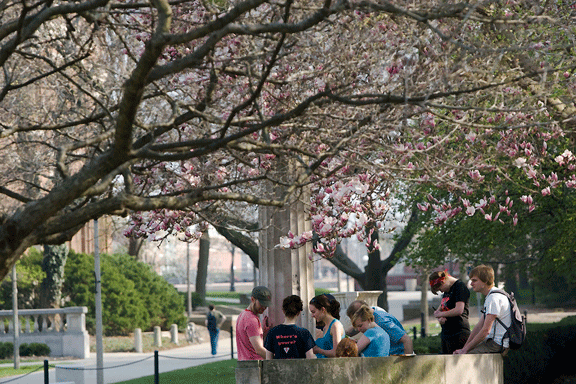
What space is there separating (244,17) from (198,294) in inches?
1502

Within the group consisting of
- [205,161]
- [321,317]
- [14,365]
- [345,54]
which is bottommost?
[14,365]

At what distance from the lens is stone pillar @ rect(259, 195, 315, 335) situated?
9508 mm

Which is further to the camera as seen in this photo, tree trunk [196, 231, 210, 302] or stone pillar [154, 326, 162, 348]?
tree trunk [196, 231, 210, 302]

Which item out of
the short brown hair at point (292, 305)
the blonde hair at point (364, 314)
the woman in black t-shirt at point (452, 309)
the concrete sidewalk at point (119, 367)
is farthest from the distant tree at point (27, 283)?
the blonde hair at point (364, 314)

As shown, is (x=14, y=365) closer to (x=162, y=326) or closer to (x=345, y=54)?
(x=162, y=326)

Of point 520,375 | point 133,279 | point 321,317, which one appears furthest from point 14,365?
point 321,317

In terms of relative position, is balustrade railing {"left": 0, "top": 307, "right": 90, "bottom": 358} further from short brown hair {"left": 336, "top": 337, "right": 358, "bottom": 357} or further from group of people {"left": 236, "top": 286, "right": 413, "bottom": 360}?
short brown hair {"left": 336, "top": 337, "right": 358, "bottom": 357}

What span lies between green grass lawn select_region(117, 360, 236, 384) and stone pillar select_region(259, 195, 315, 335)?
7.17 metres

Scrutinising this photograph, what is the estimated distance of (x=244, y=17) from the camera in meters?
8.20

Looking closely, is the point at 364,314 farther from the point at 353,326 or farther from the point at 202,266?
the point at 202,266

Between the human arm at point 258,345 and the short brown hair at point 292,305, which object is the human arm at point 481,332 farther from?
the human arm at point 258,345

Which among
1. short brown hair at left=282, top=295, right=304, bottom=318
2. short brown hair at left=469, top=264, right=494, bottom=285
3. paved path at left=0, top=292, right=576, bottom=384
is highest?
short brown hair at left=469, top=264, right=494, bottom=285

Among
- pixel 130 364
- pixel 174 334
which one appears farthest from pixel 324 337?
pixel 174 334

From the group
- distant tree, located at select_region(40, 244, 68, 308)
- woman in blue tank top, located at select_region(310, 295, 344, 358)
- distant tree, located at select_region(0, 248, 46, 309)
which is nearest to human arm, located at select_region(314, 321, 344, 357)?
woman in blue tank top, located at select_region(310, 295, 344, 358)
